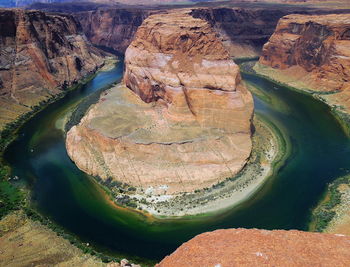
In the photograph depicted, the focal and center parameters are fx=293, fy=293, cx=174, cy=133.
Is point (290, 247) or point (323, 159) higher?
point (290, 247)

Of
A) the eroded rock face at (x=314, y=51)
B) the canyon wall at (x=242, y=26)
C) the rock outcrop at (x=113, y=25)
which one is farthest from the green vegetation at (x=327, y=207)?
the rock outcrop at (x=113, y=25)

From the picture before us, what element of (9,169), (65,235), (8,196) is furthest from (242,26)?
(65,235)

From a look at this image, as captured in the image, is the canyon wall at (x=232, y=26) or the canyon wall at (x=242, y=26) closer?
the canyon wall at (x=242, y=26)

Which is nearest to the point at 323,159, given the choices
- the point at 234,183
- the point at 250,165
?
the point at 250,165

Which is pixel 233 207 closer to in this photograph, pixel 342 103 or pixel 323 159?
pixel 323 159

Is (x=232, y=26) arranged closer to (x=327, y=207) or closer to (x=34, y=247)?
(x=327, y=207)

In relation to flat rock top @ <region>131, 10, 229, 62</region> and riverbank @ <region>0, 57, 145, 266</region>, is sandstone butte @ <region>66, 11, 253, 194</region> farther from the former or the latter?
riverbank @ <region>0, 57, 145, 266</region>

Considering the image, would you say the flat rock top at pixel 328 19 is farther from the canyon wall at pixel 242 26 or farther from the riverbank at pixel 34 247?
→ the riverbank at pixel 34 247
